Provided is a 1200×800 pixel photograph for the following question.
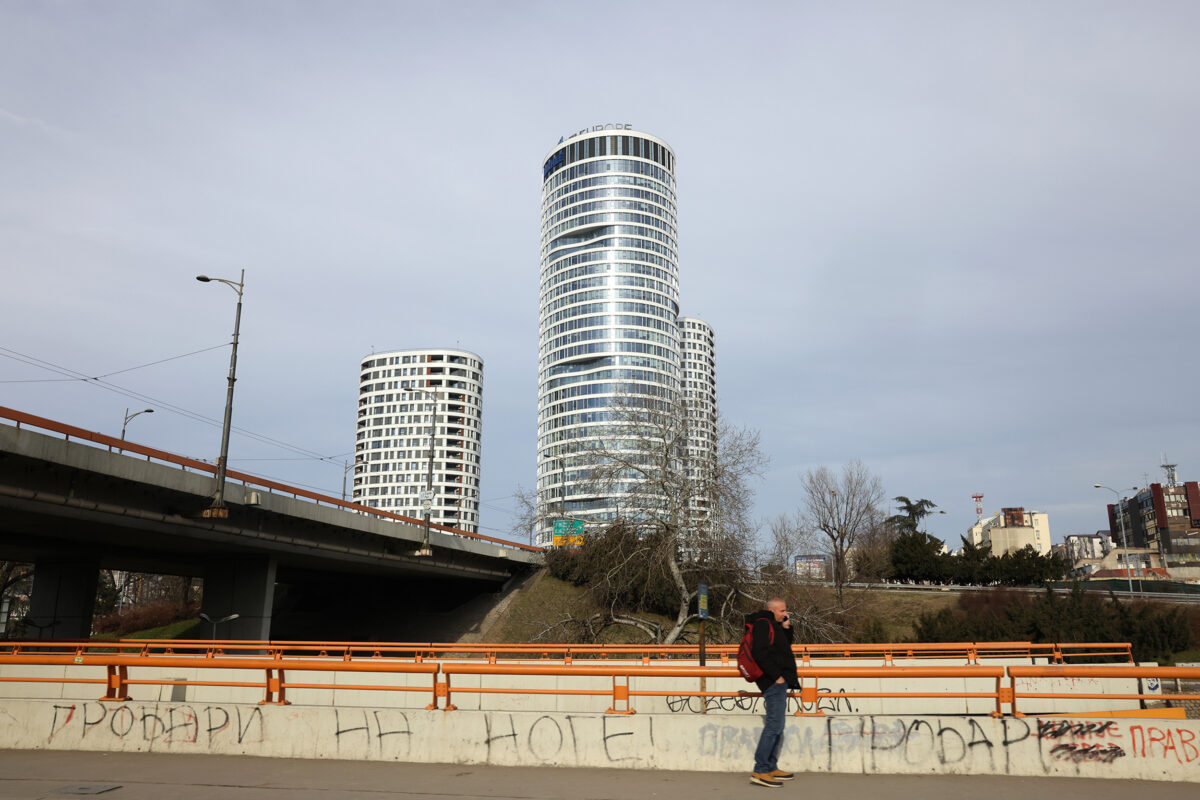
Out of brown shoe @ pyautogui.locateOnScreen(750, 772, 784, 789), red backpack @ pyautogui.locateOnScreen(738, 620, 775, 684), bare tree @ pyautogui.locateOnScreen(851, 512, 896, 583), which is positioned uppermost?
bare tree @ pyautogui.locateOnScreen(851, 512, 896, 583)

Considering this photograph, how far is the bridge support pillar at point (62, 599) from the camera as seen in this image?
36344mm

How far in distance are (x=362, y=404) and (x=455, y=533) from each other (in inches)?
5756

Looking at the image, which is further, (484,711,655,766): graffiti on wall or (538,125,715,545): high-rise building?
(538,125,715,545): high-rise building

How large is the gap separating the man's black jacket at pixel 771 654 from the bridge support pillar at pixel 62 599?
128 ft

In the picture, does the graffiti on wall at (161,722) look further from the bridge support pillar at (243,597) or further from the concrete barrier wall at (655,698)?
the bridge support pillar at (243,597)

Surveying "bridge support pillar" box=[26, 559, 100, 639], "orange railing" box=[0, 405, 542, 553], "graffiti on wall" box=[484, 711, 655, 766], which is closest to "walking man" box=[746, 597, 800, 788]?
"graffiti on wall" box=[484, 711, 655, 766]

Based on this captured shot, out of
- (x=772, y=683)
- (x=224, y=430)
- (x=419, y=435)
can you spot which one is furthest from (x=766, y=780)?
(x=419, y=435)

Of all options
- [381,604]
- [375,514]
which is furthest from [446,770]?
[381,604]

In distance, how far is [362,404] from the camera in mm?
181625

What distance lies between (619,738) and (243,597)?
107 feet

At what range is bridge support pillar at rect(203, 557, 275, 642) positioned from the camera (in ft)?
117

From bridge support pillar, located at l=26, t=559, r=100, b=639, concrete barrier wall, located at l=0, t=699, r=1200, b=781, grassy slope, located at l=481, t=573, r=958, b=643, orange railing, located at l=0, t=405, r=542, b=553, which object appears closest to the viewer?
concrete barrier wall, located at l=0, t=699, r=1200, b=781

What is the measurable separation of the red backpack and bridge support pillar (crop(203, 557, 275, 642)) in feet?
107

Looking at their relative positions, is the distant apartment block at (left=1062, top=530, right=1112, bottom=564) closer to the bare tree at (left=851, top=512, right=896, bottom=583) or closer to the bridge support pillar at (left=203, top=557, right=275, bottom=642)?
the bare tree at (left=851, top=512, right=896, bottom=583)
